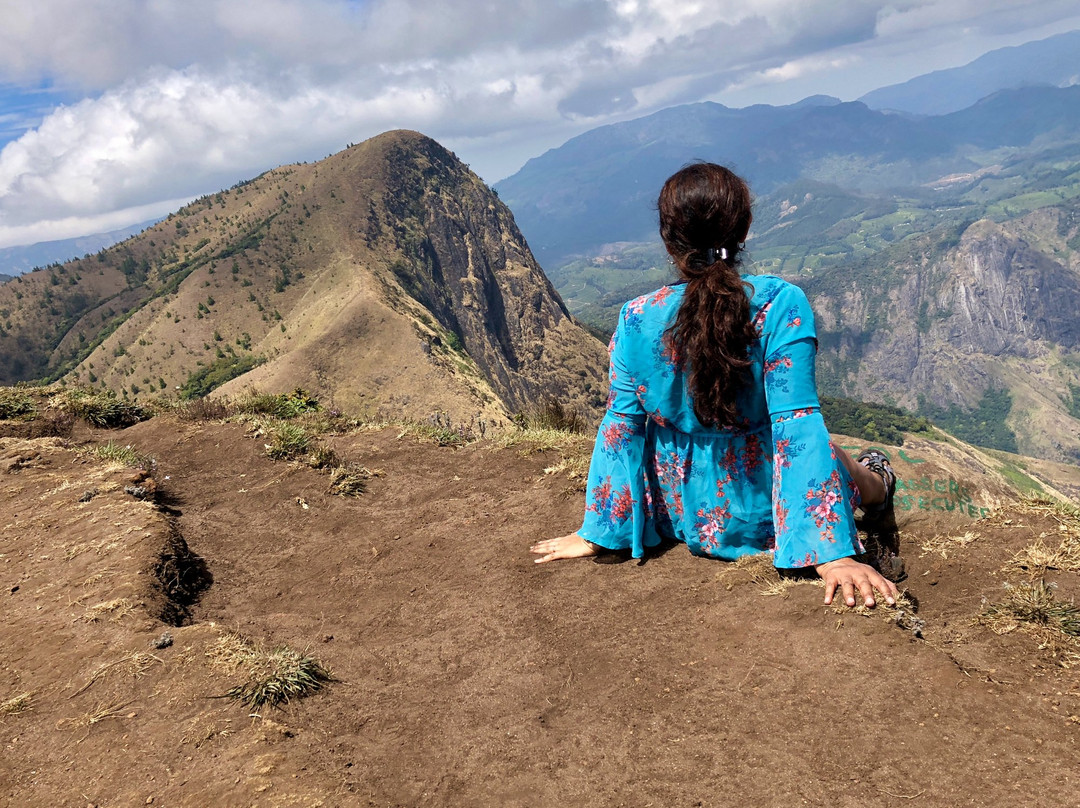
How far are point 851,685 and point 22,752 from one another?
3253 millimetres

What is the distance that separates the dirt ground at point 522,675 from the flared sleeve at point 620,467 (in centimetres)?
22

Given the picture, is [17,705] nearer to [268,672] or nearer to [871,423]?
[268,672]

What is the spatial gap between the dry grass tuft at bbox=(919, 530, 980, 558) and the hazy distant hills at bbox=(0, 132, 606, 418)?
103ft

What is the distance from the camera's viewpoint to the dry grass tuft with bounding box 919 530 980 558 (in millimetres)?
3379

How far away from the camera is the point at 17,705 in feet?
9.41

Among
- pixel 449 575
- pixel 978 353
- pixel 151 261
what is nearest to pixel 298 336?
pixel 151 261

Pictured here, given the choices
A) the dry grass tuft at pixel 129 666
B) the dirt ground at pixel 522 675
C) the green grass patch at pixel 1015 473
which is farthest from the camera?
the green grass patch at pixel 1015 473

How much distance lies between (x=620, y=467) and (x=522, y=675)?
112cm

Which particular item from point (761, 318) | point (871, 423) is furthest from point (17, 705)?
point (871, 423)

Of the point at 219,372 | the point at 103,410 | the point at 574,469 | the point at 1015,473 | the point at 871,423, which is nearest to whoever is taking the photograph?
the point at 574,469

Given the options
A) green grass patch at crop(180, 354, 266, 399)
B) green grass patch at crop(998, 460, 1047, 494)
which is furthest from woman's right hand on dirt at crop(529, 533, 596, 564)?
green grass patch at crop(998, 460, 1047, 494)

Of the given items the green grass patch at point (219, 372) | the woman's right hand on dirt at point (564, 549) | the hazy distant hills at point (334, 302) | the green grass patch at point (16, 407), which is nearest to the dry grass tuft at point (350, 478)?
the woman's right hand on dirt at point (564, 549)

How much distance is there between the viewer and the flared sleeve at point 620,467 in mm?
3250

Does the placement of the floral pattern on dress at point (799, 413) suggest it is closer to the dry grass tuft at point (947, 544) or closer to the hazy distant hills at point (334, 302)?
the dry grass tuft at point (947, 544)
